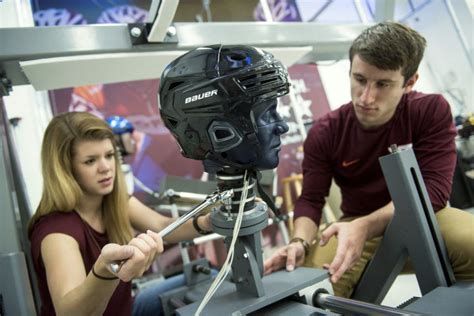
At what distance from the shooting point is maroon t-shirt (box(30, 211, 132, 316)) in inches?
37.1

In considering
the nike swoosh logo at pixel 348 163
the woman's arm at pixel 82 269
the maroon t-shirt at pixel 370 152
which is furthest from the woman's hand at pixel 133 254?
the nike swoosh logo at pixel 348 163

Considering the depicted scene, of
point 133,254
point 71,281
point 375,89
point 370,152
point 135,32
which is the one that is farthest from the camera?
point 370,152

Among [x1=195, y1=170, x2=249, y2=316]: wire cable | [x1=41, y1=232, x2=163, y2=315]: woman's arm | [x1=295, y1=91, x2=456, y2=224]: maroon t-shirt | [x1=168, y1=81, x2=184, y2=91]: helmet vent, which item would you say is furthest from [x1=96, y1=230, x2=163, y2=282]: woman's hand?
[x1=295, y1=91, x2=456, y2=224]: maroon t-shirt

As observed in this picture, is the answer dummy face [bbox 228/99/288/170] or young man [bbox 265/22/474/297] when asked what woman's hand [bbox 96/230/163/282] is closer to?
dummy face [bbox 228/99/288/170]

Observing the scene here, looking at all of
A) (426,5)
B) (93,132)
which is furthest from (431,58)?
(93,132)

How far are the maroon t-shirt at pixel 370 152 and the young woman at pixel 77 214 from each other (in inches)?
20.3

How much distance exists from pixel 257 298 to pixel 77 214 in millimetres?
725

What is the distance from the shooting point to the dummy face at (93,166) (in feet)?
3.39

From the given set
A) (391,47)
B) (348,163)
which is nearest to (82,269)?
(348,163)

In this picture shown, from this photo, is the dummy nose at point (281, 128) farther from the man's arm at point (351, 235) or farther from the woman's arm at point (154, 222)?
the woman's arm at point (154, 222)

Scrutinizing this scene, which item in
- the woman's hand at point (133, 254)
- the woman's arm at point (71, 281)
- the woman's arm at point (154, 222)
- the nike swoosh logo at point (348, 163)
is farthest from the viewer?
the nike swoosh logo at point (348, 163)

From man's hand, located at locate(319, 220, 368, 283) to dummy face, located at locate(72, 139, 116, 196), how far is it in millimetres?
703

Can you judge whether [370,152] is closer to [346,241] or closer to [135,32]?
[346,241]

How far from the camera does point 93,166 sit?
1048mm
